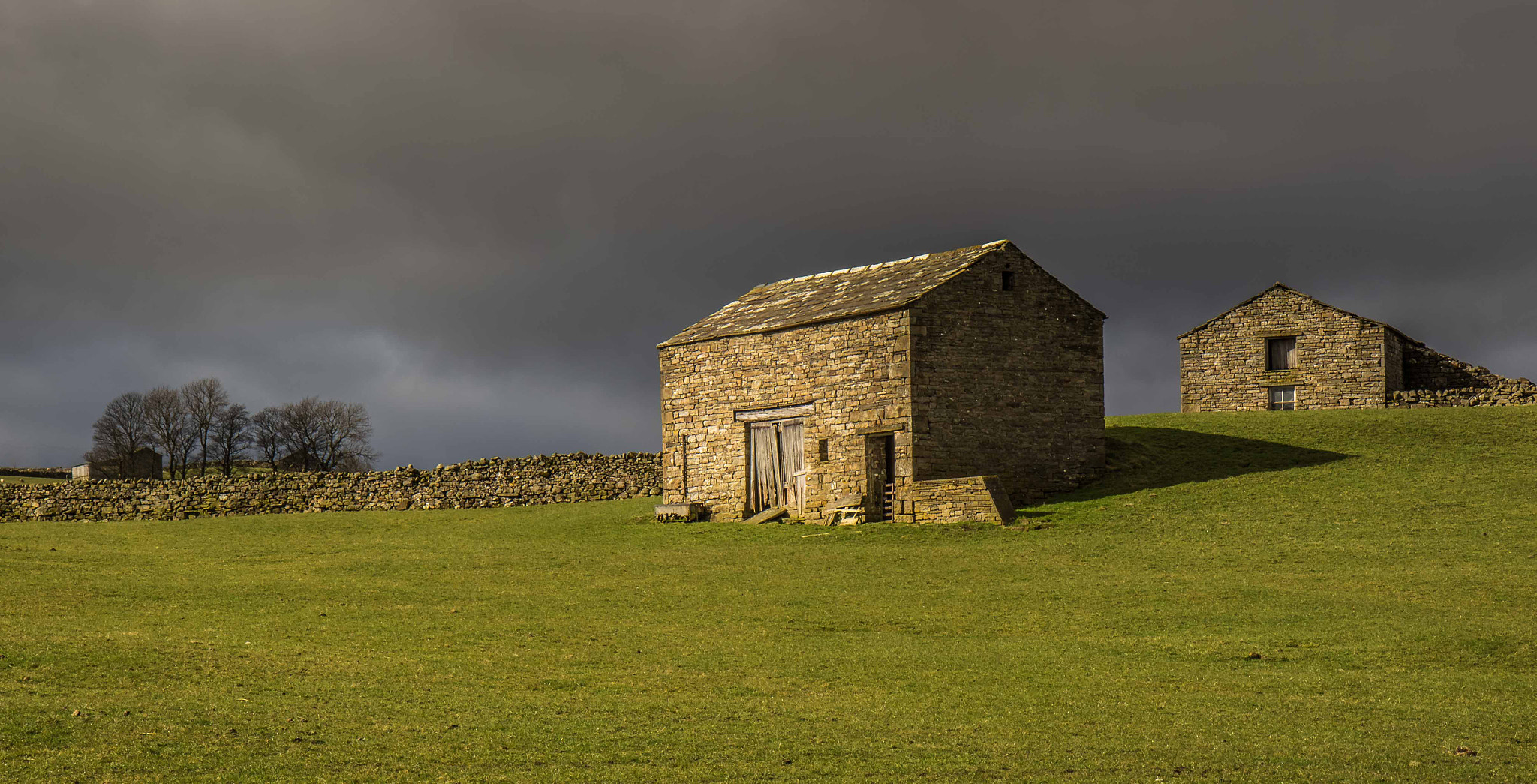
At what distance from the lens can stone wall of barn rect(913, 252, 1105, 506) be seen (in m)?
31.4

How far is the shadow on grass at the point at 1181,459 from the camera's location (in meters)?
32.6

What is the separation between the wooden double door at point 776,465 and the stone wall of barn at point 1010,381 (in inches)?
156

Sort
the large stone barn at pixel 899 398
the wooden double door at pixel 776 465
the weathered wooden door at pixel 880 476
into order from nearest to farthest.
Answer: the weathered wooden door at pixel 880 476
the large stone barn at pixel 899 398
the wooden double door at pixel 776 465

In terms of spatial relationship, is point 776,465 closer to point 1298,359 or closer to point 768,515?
point 768,515

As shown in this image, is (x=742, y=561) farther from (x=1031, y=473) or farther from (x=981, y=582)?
(x=1031, y=473)

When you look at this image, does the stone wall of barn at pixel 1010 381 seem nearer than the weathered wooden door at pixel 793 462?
Yes

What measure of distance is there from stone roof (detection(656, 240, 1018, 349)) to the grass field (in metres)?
6.53

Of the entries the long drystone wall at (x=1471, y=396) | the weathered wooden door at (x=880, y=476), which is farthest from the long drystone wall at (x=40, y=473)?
the long drystone wall at (x=1471, y=396)

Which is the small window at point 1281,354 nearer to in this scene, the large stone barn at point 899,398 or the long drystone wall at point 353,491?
the large stone barn at point 899,398

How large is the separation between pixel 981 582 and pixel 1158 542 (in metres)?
5.81

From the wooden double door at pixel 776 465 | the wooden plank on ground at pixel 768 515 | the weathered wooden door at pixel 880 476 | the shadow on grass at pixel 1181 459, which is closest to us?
the weathered wooden door at pixel 880 476

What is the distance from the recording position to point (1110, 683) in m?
13.8

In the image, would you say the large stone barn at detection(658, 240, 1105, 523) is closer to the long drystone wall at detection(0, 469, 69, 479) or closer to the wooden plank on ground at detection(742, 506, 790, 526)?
the wooden plank on ground at detection(742, 506, 790, 526)

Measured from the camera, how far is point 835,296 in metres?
35.7
